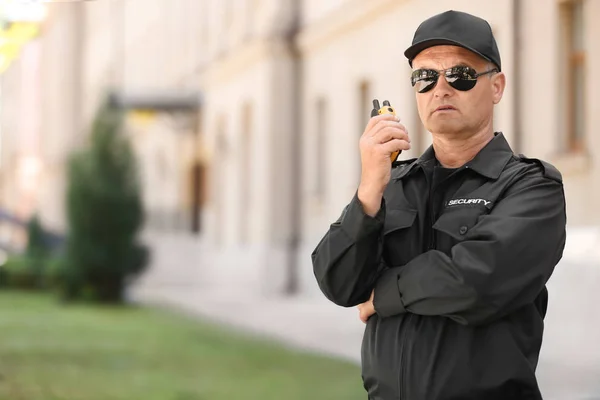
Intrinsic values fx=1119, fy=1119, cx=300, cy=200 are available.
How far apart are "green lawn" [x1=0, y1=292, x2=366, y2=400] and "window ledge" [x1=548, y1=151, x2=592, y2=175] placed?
1.78 meters

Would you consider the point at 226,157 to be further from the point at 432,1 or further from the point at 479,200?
the point at 479,200

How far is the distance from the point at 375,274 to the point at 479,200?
269mm

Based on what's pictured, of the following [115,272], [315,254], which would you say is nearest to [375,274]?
[315,254]

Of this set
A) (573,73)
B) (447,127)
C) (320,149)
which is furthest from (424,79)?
(320,149)

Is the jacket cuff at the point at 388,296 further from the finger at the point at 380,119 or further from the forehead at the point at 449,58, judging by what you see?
the forehead at the point at 449,58

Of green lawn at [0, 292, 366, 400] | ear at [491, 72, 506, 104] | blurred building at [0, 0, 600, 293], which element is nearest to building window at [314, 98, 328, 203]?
blurred building at [0, 0, 600, 293]

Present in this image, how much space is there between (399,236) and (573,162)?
3.76m

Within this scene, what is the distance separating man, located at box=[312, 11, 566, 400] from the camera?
7.08 ft

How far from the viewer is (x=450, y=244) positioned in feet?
7.45

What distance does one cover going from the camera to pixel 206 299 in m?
15.5

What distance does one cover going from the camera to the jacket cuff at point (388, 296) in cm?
226

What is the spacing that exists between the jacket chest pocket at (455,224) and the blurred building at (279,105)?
10.3 feet

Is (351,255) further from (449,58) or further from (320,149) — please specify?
(320,149)

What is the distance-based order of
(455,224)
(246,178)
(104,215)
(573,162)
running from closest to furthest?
(455,224) < (573,162) < (246,178) < (104,215)
